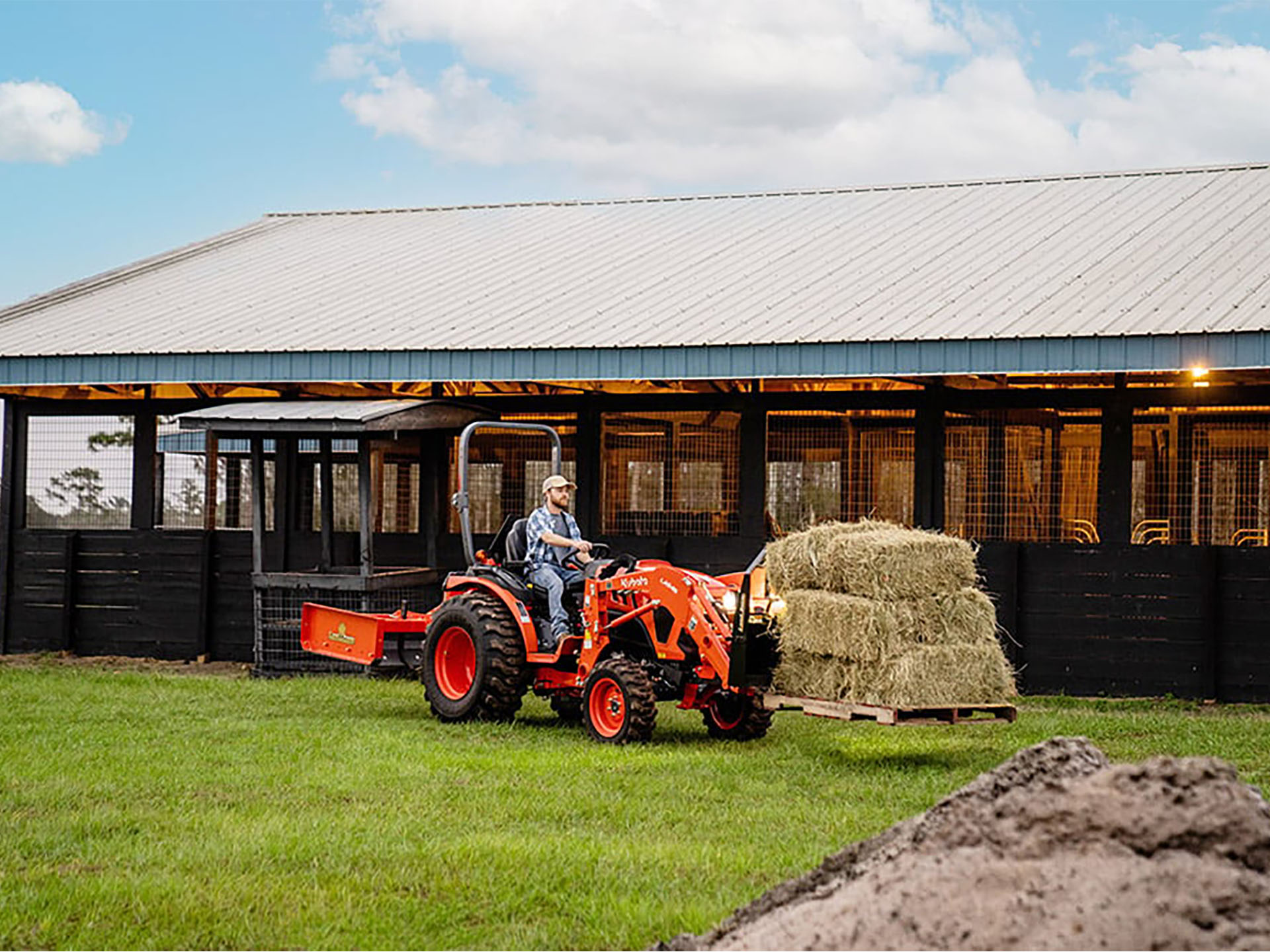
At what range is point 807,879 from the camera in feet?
18.2

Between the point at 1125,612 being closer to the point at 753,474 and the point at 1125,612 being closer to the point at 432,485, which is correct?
the point at 753,474

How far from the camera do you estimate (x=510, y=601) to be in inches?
484

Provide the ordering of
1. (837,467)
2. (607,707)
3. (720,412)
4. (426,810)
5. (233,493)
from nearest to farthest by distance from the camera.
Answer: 1. (426,810)
2. (607,707)
3. (837,467)
4. (720,412)
5. (233,493)

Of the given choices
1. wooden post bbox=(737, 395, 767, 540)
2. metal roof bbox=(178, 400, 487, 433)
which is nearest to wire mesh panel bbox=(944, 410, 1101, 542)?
wooden post bbox=(737, 395, 767, 540)

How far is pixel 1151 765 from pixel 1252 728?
815cm

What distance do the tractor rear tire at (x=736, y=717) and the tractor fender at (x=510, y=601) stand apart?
54.9 inches

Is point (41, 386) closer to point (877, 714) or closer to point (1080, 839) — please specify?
point (877, 714)

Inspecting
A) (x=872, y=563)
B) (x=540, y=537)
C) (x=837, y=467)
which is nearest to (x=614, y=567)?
(x=540, y=537)

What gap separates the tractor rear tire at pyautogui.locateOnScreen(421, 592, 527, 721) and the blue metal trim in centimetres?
352

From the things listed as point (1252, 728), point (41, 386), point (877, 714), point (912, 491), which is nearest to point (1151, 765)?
point (877, 714)

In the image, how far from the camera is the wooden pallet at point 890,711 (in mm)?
10328

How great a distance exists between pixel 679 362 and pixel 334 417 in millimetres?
3107

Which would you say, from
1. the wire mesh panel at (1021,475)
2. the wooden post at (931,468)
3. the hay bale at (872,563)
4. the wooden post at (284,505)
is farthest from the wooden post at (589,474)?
the hay bale at (872,563)

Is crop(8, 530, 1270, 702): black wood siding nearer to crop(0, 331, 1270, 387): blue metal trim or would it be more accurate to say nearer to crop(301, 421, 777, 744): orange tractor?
crop(0, 331, 1270, 387): blue metal trim
